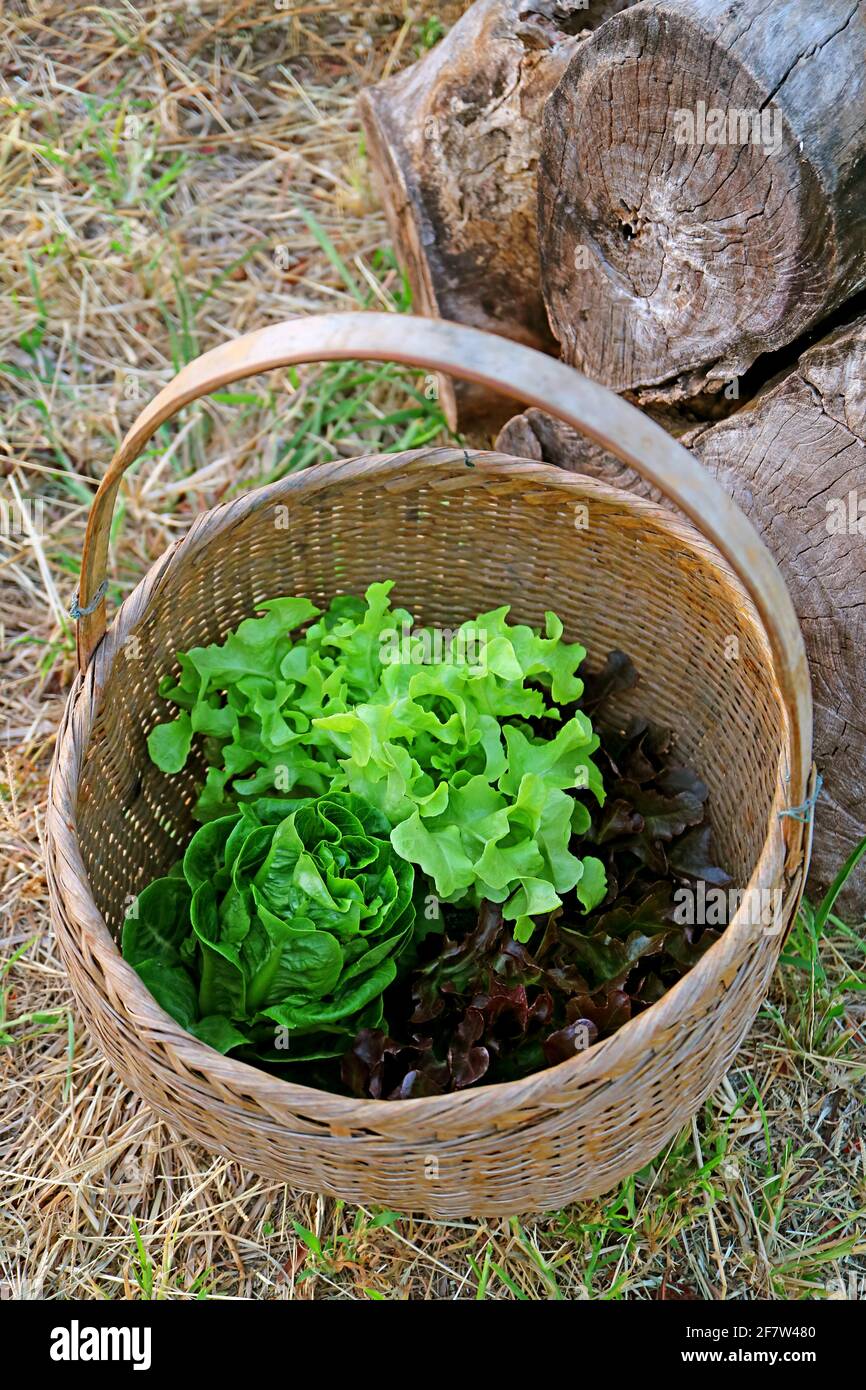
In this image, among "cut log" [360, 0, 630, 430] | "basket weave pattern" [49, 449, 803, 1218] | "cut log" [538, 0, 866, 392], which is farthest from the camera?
"cut log" [360, 0, 630, 430]

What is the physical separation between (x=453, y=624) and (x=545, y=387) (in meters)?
0.93

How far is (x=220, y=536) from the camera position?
66.9 inches

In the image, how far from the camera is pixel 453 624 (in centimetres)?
198

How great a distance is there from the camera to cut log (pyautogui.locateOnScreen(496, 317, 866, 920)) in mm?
1582

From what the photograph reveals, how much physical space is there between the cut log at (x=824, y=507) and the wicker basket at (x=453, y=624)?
5.9 inches

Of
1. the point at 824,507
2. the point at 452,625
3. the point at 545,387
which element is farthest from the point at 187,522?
the point at 545,387

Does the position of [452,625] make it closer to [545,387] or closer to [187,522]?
[187,522]

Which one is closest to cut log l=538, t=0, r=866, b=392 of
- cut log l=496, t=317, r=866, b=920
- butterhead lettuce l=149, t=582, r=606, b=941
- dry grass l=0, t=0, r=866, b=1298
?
cut log l=496, t=317, r=866, b=920

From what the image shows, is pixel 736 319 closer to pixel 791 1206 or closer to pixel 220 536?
pixel 220 536

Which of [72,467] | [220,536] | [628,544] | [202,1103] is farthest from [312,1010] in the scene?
[72,467]

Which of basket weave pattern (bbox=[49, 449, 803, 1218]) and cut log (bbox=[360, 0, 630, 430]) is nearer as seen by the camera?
basket weave pattern (bbox=[49, 449, 803, 1218])

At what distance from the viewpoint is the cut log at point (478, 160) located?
73.0 inches

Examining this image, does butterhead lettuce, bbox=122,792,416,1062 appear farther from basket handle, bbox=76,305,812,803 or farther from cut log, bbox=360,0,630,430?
cut log, bbox=360,0,630,430

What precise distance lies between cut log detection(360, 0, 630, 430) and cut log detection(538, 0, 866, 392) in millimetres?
178
